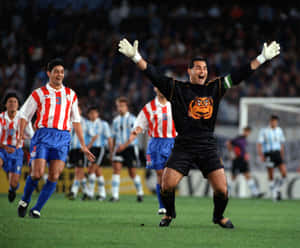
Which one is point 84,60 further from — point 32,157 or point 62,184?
point 32,157

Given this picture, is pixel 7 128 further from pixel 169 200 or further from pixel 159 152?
pixel 169 200

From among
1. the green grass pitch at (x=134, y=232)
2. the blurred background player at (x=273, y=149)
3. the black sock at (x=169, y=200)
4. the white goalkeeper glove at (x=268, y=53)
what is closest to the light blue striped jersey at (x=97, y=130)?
the blurred background player at (x=273, y=149)

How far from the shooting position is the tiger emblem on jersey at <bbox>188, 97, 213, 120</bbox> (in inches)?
297

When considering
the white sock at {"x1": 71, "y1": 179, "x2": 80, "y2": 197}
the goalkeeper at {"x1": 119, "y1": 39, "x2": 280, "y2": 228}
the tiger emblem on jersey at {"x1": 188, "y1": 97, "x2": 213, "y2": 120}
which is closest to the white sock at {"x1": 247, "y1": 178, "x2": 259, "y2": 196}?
the white sock at {"x1": 71, "y1": 179, "x2": 80, "y2": 197}

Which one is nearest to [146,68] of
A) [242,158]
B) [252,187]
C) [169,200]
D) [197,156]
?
[197,156]

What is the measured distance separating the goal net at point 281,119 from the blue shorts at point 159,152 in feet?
29.3

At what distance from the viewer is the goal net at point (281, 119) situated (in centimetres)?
2002

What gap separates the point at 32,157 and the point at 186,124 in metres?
2.29

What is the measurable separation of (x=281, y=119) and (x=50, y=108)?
511 inches

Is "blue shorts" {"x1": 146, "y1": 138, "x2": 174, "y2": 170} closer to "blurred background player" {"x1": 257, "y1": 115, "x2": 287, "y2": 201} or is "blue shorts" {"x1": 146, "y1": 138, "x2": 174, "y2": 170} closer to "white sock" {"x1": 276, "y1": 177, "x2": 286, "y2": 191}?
"white sock" {"x1": 276, "y1": 177, "x2": 286, "y2": 191}

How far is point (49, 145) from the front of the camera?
8.55 m

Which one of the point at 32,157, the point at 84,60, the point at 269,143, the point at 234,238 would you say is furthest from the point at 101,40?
the point at 234,238

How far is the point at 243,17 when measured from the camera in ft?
79.2

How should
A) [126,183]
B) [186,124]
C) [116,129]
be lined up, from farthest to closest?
[126,183] → [116,129] → [186,124]
